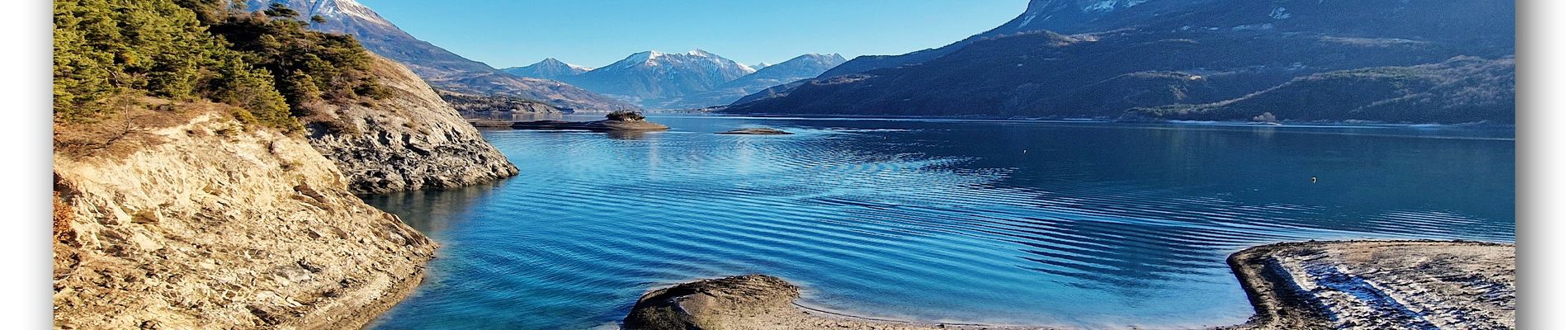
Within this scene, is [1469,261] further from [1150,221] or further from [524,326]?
[524,326]

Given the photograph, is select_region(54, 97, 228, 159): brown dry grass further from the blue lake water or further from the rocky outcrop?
the rocky outcrop

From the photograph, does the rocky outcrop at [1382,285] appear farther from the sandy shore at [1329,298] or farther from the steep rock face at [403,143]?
the steep rock face at [403,143]

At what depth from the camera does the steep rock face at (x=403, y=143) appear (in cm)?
3872

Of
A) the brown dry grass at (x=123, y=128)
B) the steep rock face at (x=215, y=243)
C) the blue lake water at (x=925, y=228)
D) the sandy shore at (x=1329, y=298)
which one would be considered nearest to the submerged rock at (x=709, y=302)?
the sandy shore at (x=1329, y=298)

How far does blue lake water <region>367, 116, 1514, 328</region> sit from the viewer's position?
1834cm

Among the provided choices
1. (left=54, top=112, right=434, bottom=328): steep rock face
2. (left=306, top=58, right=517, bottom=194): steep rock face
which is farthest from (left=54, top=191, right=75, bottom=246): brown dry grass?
(left=306, top=58, right=517, bottom=194): steep rock face

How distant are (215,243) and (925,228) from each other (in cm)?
2218

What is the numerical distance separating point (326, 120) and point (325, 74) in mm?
2910

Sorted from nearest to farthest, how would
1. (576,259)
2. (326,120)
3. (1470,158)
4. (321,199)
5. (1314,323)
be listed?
(1314,323), (321,199), (576,259), (326,120), (1470,158)

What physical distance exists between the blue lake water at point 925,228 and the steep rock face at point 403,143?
7.50 ft

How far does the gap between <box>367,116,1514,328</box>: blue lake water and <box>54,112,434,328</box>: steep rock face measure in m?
1.51

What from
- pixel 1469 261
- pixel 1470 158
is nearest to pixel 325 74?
pixel 1469 261

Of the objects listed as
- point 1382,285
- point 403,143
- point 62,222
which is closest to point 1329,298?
point 1382,285

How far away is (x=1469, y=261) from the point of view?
18.3m
